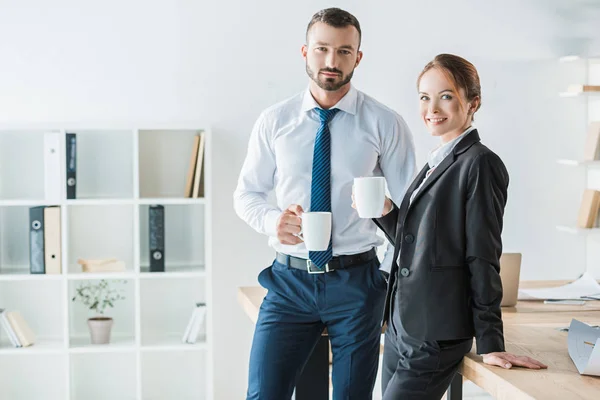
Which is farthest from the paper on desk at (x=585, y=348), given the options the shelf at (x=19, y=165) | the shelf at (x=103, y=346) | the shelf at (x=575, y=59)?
the shelf at (x=19, y=165)

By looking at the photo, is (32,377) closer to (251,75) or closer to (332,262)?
(251,75)

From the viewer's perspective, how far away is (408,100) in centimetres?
423

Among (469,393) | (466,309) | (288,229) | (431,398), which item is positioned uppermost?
(288,229)

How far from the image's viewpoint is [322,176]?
2.20 metres

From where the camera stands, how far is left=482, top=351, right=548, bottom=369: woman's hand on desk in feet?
5.53

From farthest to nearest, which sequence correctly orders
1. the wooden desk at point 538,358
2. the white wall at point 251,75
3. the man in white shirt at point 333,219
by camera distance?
the white wall at point 251,75, the man in white shirt at point 333,219, the wooden desk at point 538,358

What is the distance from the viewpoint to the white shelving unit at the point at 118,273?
3.93 metres

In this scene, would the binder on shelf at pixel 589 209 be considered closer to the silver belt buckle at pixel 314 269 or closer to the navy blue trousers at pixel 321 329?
the navy blue trousers at pixel 321 329

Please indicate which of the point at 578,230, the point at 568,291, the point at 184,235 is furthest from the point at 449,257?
the point at 578,230

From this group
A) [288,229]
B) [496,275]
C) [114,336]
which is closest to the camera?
[496,275]

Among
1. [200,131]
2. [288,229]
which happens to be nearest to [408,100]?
[200,131]

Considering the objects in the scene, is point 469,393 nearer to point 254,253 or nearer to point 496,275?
point 254,253

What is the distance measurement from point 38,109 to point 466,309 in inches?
112

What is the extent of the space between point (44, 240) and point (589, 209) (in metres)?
2.77
